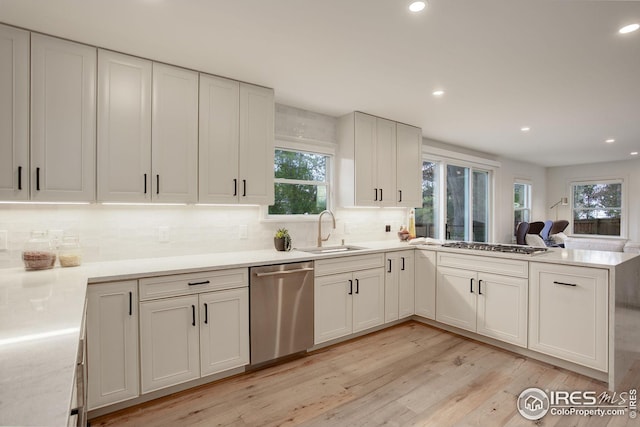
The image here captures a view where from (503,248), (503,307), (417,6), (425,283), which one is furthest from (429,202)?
(417,6)

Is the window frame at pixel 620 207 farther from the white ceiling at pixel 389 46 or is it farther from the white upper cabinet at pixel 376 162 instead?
the white upper cabinet at pixel 376 162

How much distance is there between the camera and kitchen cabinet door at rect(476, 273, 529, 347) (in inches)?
116

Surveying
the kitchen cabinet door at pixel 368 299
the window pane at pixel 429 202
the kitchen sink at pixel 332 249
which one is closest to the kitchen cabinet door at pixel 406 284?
the kitchen cabinet door at pixel 368 299

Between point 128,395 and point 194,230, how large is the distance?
1.29 meters

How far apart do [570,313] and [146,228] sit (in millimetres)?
3410

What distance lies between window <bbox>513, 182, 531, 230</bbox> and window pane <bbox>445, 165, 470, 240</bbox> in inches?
75.3

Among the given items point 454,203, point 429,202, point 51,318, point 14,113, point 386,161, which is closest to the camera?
point 51,318

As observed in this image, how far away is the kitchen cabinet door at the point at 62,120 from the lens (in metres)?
2.10

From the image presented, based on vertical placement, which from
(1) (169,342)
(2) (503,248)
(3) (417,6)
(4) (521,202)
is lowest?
(1) (169,342)

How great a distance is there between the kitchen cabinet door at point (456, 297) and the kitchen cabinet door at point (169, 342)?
2450 mm

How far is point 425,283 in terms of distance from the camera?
12.3 ft

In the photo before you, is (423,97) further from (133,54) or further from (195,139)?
(133,54)

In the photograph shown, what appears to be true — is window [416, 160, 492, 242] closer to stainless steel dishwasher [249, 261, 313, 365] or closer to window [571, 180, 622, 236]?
stainless steel dishwasher [249, 261, 313, 365]

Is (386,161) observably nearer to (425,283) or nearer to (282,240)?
(425,283)
